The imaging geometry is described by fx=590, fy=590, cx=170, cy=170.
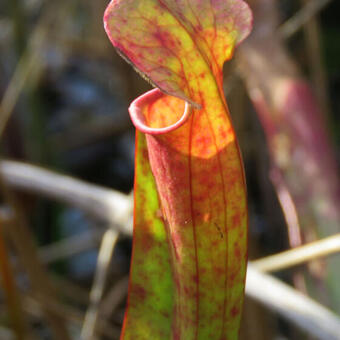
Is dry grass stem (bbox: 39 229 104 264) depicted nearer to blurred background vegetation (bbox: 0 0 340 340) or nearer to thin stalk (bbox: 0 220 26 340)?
blurred background vegetation (bbox: 0 0 340 340)

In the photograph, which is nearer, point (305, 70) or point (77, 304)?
point (77, 304)

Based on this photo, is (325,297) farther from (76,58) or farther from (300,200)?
(76,58)

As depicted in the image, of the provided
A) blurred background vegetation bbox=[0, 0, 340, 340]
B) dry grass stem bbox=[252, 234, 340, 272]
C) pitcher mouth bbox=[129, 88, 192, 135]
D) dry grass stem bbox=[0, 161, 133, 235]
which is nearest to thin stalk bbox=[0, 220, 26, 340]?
blurred background vegetation bbox=[0, 0, 340, 340]

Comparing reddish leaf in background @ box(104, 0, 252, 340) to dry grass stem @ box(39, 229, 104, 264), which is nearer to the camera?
reddish leaf in background @ box(104, 0, 252, 340)

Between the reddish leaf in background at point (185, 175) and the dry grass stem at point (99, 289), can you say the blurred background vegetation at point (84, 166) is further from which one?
the reddish leaf in background at point (185, 175)

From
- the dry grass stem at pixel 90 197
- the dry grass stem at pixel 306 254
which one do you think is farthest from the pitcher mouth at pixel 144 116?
the dry grass stem at pixel 90 197

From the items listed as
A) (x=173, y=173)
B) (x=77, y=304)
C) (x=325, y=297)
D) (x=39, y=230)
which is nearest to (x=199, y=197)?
(x=173, y=173)

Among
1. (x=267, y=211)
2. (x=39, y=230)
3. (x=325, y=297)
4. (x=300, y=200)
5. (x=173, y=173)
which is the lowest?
(x=39, y=230)
